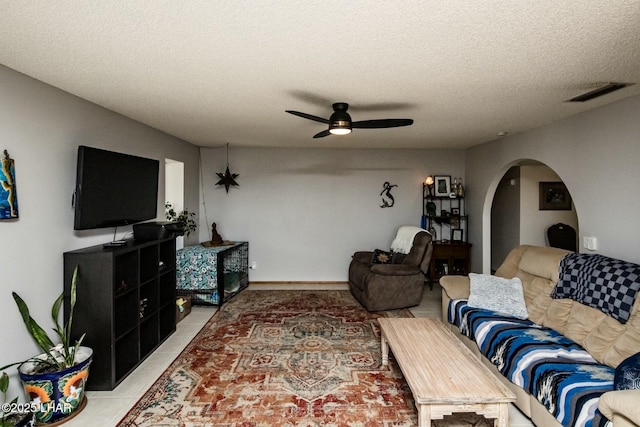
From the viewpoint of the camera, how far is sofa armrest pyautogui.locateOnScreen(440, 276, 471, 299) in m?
3.62

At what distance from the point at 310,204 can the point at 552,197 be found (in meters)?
4.13

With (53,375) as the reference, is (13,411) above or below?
below

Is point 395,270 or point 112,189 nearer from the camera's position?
point 112,189

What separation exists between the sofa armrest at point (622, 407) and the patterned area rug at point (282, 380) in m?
0.91

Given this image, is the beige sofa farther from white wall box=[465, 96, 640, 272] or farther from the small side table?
the small side table

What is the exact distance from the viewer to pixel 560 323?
278cm

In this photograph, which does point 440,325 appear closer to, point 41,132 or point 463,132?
point 463,132

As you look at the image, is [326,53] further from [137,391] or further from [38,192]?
[137,391]

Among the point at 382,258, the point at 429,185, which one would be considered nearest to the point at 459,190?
the point at 429,185

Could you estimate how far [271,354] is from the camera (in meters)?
3.32

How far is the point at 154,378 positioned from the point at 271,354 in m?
1.02

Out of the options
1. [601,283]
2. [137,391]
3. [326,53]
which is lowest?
[137,391]

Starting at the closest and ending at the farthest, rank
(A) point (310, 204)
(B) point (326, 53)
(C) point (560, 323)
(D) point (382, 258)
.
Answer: (B) point (326, 53) < (C) point (560, 323) < (D) point (382, 258) < (A) point (310, 204)

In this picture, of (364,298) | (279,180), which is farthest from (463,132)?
(279,180)
